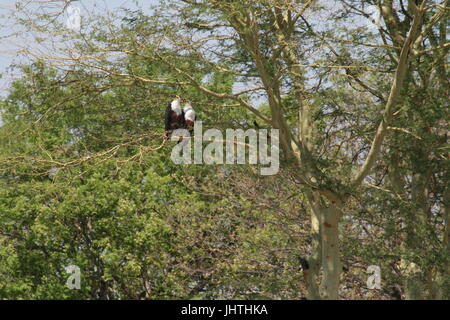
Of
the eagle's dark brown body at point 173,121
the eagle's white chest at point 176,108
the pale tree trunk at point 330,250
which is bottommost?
the pale tree trunk at point 330,250

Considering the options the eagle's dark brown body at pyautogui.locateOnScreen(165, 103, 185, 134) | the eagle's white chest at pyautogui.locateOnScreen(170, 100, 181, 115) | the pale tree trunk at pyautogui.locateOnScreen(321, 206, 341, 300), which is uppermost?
the eagle's white chest at pyautogui.locateOnScreen(170, 100, 181, 115)

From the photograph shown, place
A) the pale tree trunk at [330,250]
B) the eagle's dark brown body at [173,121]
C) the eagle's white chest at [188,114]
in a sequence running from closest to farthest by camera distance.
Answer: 1. the eagle's dark brown body at [173,121]
2. the eagle's white chest at [188,114]
3. the pale tree trunk at [330,250]

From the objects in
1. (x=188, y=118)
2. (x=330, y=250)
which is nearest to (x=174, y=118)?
(x=188, y=118)

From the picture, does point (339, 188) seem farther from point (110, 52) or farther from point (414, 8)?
point (110, 52)

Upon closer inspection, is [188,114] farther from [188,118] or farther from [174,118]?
[174,118]

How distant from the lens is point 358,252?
1391 cm

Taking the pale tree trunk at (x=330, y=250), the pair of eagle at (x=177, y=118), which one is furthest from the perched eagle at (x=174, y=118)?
the pale tree trunk at (x=330, y=250)

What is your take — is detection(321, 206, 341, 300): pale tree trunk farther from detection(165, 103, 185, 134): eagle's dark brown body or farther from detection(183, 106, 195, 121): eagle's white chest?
detection(165, 103, 185, 134): eagle's dark brown body

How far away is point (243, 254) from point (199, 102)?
5.04 metres

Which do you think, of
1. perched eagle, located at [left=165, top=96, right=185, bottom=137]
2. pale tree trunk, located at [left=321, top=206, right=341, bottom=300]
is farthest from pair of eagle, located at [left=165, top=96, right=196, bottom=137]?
pale tree trunk, located at [left=321, top=206, right=341, bottom=300]

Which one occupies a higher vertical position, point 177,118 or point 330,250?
point 177,118

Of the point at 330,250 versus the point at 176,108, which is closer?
the point at 176,108

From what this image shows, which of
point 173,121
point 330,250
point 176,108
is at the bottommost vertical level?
point 330,250

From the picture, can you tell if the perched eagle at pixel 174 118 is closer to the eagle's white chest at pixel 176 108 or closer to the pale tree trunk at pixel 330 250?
the eagle's white chest at pixel 176 108
